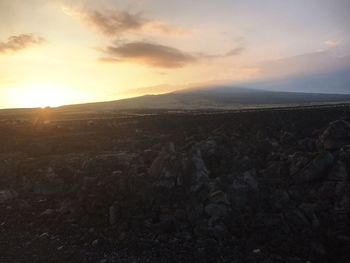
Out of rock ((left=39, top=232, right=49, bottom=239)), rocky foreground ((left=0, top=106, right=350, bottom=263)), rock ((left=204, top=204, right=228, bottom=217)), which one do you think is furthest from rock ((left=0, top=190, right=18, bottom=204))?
rock ((left=204, top=204, right=228, bottom=217))

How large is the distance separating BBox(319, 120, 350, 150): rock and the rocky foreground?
9 cm

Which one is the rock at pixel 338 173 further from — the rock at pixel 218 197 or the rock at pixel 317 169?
the rock at pixel 218 197

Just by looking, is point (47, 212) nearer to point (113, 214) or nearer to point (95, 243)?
point (113, 214)

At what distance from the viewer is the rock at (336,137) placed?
3819 centimetres

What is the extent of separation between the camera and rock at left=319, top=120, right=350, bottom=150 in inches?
1503

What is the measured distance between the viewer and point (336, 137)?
3884cm

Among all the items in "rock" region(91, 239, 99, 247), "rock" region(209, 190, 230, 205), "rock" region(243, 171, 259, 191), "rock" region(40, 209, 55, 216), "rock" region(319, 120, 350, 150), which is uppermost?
"rock" region(319, 120, 350, 150)

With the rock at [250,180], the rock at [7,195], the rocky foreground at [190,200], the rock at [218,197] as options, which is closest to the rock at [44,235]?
the rocky foreground at [190,200]

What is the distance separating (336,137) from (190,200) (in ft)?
48.7

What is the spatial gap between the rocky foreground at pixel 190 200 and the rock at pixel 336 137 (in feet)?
0.30

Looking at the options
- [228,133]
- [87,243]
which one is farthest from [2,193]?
[228,133]

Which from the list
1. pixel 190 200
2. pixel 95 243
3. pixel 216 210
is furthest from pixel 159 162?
pixel 95 243

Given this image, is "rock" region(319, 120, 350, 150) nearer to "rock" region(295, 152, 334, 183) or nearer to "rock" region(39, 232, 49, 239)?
"rock" region(295, 152, 334, 183)

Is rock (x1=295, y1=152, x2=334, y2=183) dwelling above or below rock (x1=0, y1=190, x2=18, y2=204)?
above
